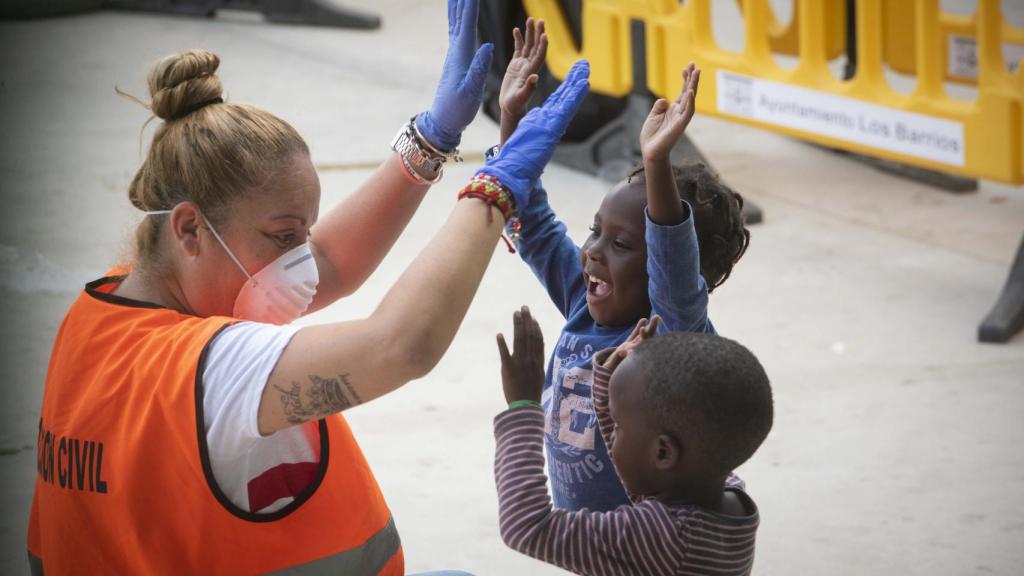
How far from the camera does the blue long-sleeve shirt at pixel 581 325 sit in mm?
1954

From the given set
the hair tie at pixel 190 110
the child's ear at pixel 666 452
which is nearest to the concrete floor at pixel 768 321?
the hair tie at pixel 190 110

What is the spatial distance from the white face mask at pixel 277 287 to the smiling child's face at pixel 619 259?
457 millimetres

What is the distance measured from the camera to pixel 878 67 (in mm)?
4852

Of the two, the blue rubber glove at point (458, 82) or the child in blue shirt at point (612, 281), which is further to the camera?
the blue rubber glove at point (458, 82)

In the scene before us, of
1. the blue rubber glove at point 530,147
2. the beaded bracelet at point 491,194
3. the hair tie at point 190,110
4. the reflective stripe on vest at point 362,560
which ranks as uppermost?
the hair tie at point 190,110

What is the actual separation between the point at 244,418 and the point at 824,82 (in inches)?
147

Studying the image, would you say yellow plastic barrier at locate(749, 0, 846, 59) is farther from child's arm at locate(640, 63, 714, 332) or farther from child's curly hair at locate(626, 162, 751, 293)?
child's arm at locate(640, 63, 714, 332)

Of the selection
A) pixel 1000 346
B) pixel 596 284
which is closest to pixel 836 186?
pixel 1000 346

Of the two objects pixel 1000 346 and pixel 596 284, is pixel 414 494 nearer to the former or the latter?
pixel 596 284

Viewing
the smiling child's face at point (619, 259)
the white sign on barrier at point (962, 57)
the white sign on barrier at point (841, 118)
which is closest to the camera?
the smiling child's face at point (619, 259)

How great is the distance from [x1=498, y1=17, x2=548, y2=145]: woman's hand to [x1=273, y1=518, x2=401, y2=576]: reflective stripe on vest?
65 cm

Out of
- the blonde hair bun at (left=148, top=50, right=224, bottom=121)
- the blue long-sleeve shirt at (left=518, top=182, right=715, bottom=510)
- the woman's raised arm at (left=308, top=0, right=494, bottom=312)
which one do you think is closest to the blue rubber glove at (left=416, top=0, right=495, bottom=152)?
the woman's raised arm at (left=308, top=0, right=494, bottom=312)

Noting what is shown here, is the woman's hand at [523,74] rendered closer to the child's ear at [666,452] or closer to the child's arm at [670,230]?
the child's arm at [670,230]

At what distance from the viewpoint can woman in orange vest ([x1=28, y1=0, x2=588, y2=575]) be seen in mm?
1733
